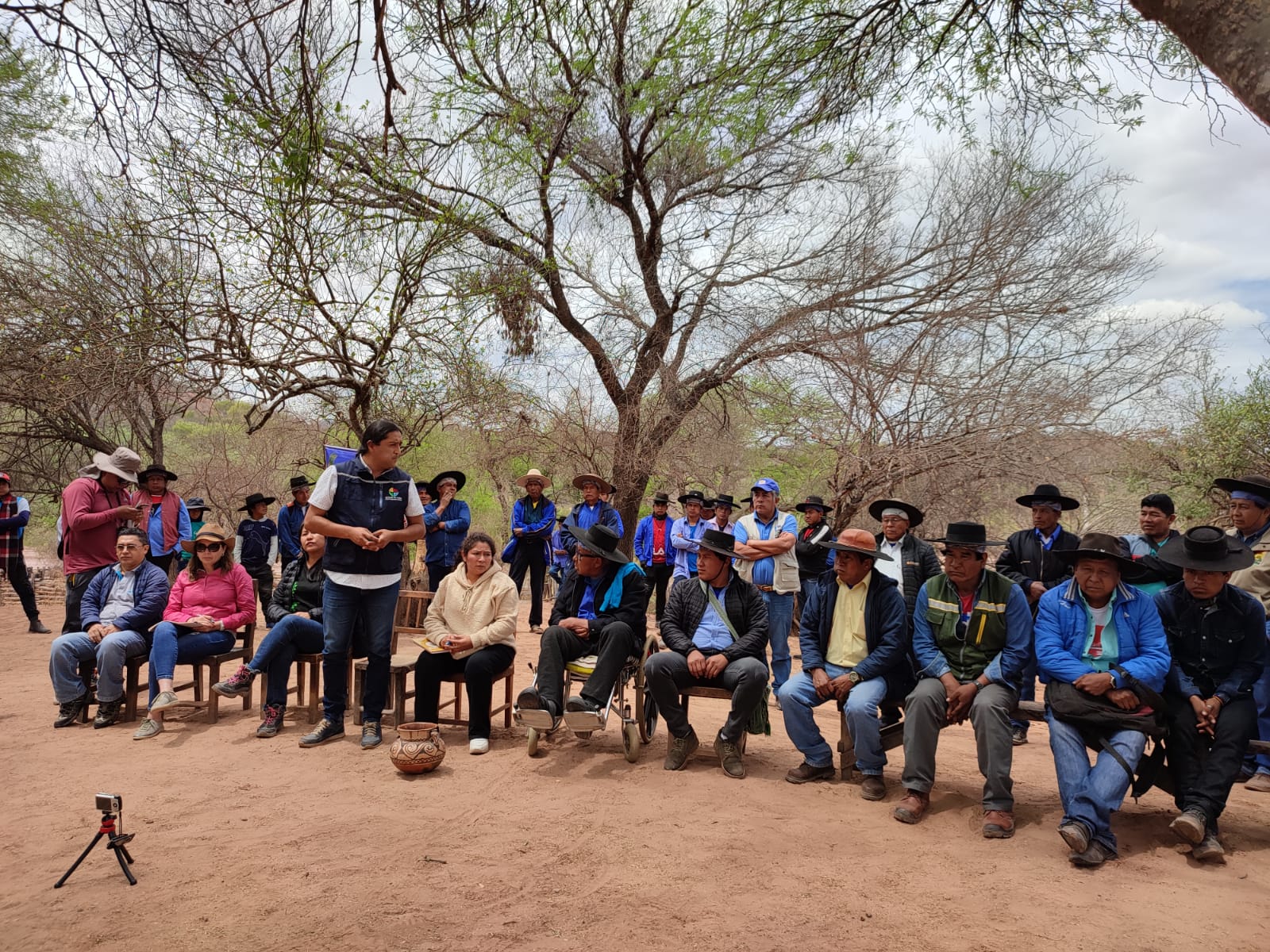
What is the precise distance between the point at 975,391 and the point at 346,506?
844 centimetres

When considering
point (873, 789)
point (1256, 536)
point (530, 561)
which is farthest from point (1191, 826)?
point (530, 561)

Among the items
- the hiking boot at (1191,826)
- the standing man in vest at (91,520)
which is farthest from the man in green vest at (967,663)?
the standing man in vest at (91,520)

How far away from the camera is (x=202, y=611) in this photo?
20.3 feet

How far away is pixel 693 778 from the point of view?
16.2 feet

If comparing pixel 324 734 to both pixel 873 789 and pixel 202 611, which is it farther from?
pixel 873 789

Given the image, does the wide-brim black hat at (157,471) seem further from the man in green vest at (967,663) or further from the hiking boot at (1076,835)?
the hiking boot at (1076,835)

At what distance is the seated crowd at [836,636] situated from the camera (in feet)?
13.7

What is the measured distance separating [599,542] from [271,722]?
104 inches

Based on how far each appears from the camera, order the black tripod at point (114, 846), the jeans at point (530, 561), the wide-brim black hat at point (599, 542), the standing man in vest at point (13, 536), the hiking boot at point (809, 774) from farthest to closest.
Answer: the jeans at point (530, 561) < the standing man in vest at point (13, 536) < the wide-brim black hat at point (599, 542) < the hiking boot at point (809, 774) < the black tripod at point (114, 846)

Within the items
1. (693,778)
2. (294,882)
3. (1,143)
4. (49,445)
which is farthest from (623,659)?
(49,445)

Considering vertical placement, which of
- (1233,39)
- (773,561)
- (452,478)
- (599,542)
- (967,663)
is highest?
(1233,39)

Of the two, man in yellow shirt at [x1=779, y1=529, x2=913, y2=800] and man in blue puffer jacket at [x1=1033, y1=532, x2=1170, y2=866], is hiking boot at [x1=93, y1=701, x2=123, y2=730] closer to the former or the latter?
man in yellow shirt at [x1=779, y1=529, x2=913, y2=800]

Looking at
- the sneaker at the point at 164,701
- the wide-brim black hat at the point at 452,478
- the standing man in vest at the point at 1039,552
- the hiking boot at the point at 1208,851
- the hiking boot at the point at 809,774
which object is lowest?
the hiking boot at the point at 809,774

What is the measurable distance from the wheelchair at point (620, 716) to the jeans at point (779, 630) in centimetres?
163
